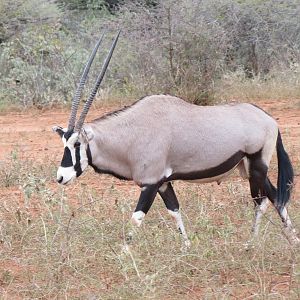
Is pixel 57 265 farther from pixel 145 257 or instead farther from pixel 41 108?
pixel 41 108

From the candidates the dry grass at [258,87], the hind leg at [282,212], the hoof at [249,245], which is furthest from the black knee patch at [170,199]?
the dry grass at [258,87]

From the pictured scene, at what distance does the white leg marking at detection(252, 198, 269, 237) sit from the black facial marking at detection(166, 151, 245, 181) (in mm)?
359

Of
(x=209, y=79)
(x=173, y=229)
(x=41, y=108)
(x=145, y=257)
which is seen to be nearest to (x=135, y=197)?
(x=173, y=229)

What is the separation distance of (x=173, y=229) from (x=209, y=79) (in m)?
6.98

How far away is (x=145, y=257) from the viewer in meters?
4.88

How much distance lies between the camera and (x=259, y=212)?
18.5ft

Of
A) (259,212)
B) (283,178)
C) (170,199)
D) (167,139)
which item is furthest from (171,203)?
(283,178)

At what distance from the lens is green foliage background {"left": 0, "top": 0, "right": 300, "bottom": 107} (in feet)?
40.7

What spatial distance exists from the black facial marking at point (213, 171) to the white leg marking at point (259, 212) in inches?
14.1

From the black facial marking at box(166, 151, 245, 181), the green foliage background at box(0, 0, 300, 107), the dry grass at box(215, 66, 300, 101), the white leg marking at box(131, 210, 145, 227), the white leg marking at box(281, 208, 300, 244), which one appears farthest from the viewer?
the dry grass at box(215, 66, 300, 101)

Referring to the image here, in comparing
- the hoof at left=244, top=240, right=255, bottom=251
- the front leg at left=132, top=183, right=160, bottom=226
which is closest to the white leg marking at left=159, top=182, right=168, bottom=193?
the front leg at left=132, top=183, right=160, bottom=226

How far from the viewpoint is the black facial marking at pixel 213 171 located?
218 inches

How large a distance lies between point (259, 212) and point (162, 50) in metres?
7.35

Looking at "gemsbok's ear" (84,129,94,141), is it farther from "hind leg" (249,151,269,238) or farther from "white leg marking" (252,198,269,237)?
"white leg marking" (252,198,269,237)
